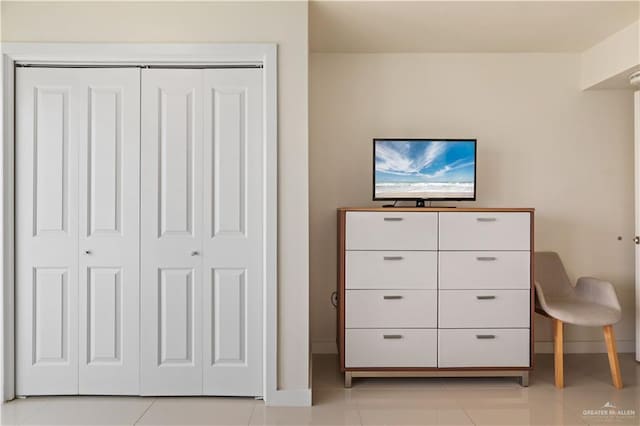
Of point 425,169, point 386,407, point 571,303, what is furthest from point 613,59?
point 386,407

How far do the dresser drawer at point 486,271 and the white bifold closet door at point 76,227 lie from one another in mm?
1957

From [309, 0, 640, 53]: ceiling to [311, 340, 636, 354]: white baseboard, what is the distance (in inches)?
→ 90.3

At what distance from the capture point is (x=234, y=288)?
282cm

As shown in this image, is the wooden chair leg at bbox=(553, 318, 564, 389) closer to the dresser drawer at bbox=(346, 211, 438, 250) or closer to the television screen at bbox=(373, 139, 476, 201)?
the television screen at bbox=(373, 139, 476, 201)

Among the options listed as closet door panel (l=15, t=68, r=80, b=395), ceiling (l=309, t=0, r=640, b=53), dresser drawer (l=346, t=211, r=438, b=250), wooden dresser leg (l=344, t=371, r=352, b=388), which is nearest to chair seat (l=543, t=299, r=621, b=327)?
dresser drawer (l=346, t=211, r=438, b=250)

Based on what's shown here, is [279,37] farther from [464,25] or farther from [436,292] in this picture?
[436,292]

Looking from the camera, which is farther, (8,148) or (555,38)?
(555,38)

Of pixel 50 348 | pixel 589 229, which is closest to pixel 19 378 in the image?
pixel 50 348

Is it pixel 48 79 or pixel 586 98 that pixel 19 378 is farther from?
pixel 586 98

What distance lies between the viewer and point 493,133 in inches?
146

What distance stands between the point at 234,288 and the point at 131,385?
2.76 feet

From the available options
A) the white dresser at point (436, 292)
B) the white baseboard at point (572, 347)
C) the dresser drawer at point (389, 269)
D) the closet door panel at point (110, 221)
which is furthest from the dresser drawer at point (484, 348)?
the closet door panel at point (110, 221)

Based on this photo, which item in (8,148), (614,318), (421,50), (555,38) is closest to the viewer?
(8,148)

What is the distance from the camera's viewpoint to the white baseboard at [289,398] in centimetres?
276
